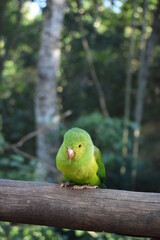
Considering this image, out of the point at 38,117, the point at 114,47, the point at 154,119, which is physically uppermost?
the point at 114,47

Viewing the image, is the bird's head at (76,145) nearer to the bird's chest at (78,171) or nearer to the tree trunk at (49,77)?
the bird's chest at (78,171)

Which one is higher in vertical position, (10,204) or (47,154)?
(10,204)

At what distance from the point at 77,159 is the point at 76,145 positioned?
97 millimetres

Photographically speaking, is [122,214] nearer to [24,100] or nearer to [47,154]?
[47,154]

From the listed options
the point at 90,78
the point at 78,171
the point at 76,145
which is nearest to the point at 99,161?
the point at 78,171

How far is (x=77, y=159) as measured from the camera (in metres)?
2.62

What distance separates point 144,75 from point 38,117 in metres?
2.88

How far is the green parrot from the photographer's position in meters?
Result: 2.58

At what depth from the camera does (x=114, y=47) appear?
928 cm

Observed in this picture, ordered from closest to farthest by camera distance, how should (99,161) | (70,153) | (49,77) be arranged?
(70,153)
(99,161)
(49,77)

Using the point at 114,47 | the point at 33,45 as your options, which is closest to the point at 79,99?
the point at 114,47

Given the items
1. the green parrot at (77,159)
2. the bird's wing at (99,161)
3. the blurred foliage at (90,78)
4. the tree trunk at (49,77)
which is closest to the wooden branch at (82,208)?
the green parrot at (77,159)

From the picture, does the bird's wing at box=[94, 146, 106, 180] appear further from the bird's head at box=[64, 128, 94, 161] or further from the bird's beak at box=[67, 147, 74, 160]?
the bird's beak at box=[67, 147, 74, 160]

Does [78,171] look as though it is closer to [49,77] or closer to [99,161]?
[99,161]
